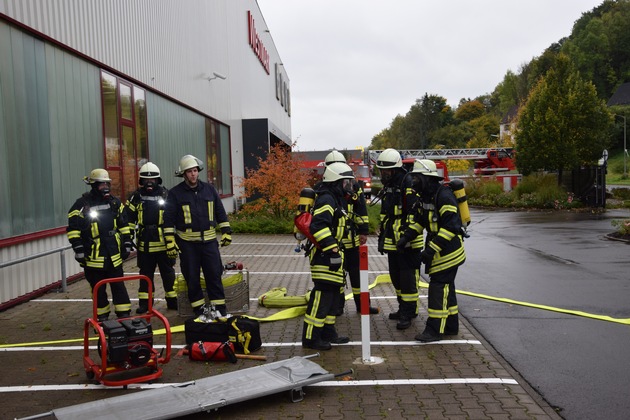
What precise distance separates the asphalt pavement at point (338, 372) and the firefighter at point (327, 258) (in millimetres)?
190

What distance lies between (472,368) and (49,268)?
7149mm

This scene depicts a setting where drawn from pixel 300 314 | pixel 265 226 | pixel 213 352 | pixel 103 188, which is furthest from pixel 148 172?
pixel 265 226

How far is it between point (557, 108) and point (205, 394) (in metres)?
28.0

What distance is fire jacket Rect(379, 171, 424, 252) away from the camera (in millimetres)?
7254

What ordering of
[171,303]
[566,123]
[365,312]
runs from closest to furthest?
[365,312]
[171,303]
[566,123]

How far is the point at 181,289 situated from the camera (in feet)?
25.6

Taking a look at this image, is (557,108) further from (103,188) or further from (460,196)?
(103,188)

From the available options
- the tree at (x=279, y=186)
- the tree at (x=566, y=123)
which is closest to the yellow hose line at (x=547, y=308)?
the tree at (x=279, y=186)

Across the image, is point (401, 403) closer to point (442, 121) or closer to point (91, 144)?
point (91, 144)

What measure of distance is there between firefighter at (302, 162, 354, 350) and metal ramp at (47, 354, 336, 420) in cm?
96

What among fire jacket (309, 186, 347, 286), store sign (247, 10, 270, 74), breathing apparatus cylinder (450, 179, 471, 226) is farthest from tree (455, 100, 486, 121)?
fire jacket (309, 186, 347, 286)

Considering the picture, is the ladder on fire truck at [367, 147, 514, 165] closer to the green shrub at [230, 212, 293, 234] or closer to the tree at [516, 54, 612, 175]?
the tree at [516, 54, 612, 175]

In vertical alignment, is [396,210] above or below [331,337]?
above

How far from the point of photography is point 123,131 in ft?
45.1
